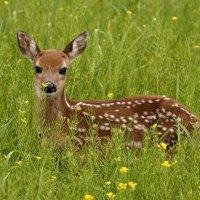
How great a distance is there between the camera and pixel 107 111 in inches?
272

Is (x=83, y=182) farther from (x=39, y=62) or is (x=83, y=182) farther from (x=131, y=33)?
(x=131, y=33)

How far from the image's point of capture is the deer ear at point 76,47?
7.24 m

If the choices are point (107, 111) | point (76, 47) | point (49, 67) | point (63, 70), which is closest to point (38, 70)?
point (49, 67)

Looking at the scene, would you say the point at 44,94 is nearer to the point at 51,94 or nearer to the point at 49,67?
the point at 51,94

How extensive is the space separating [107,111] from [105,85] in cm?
75

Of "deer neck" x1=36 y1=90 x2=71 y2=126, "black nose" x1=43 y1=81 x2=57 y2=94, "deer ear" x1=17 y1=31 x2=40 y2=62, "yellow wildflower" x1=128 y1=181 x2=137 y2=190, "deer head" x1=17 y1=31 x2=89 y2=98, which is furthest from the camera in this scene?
"deer ear" x1=17 y1=31 x2=40 y2=62

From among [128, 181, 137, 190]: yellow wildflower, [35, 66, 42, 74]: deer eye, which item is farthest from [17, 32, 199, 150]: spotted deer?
[128, 181, 137, 190]: yellow wildflower

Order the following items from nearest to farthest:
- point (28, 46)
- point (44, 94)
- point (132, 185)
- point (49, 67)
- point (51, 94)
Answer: point (132, 185) → point (44, 94) → point (51, 94) → point (49, 67) → point (28, 46)

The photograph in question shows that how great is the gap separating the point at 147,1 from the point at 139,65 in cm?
211

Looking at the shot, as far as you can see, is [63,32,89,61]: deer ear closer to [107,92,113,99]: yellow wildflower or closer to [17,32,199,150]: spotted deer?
[17,32,199,150]: spotted deer

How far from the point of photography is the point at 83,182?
17.7 ft

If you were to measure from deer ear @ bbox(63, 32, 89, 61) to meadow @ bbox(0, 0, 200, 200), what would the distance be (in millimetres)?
198

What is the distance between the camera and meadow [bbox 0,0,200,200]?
5461 mm

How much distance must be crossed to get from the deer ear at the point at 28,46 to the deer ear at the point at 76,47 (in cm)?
26
